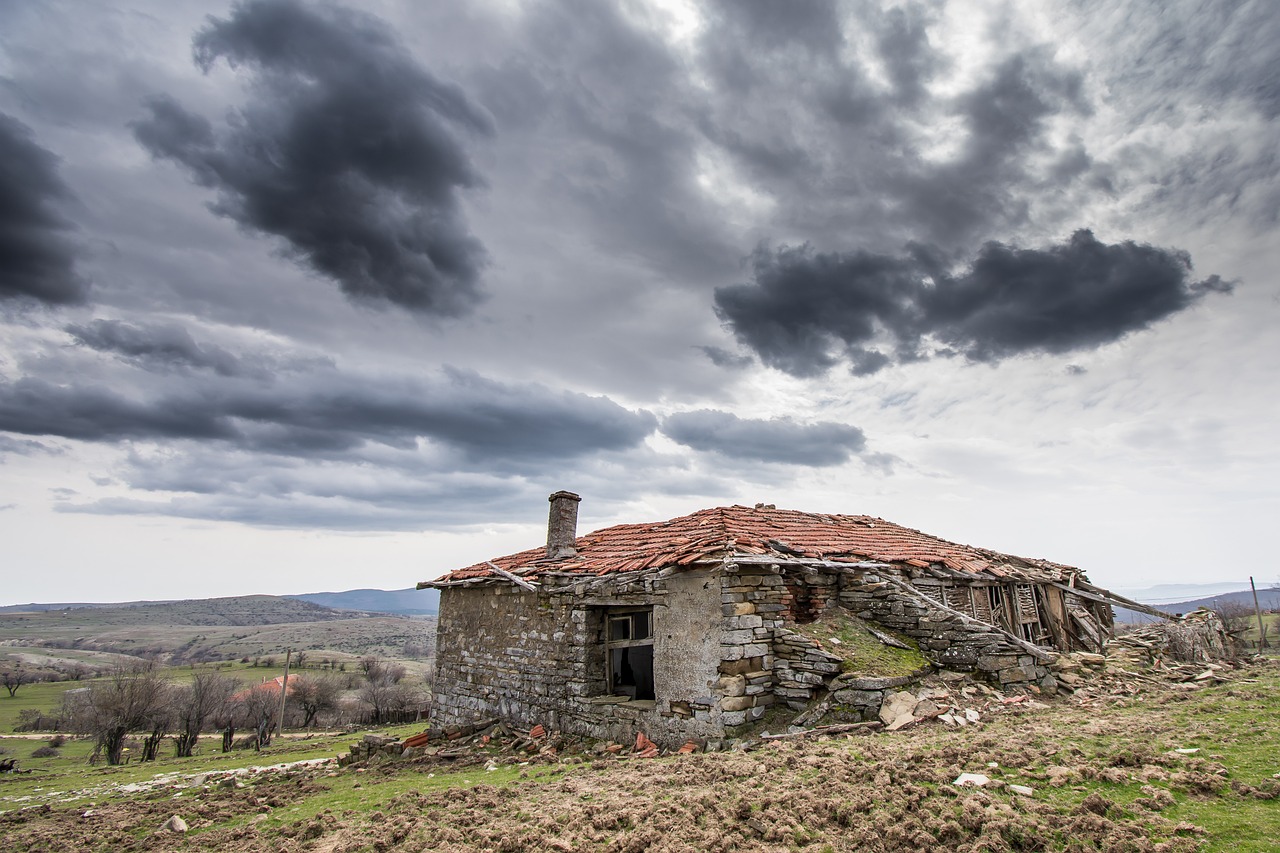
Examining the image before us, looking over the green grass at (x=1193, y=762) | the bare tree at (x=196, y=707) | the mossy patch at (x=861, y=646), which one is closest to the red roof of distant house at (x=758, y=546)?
the mossy patch at (x=861, y=646)

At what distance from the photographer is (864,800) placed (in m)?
4.91

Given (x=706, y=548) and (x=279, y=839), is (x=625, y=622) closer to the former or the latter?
(x=706, y=548)

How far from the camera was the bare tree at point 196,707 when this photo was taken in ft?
117

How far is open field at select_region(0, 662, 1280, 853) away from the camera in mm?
4246

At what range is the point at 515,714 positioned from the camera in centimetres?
1338

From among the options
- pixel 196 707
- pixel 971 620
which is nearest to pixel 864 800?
pixel 971 620

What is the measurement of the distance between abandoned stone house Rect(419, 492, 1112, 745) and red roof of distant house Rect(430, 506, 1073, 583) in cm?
7

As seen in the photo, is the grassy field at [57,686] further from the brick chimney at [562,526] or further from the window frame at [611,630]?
the window frame at [611,630]

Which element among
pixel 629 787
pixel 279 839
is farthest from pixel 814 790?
pixel 279 839

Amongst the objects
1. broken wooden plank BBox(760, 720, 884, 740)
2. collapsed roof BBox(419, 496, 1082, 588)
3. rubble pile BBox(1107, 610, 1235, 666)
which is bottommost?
broken wooden plank BBox(760, 720, 884, 740)

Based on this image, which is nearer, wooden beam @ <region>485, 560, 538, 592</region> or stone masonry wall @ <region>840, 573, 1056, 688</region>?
stone masonry wall @ <region>840, 573, 1056, 688</region>

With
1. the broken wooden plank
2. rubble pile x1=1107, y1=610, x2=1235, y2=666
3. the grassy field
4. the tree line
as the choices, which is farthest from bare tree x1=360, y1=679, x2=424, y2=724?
rubble pile x1=1107, y1=610, x2=1235, y2=666

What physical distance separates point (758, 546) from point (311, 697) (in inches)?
1996

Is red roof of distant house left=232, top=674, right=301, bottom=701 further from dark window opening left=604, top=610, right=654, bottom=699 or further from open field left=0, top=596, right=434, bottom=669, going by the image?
dark window opening left=604, top=610, right=654, bottom=699
